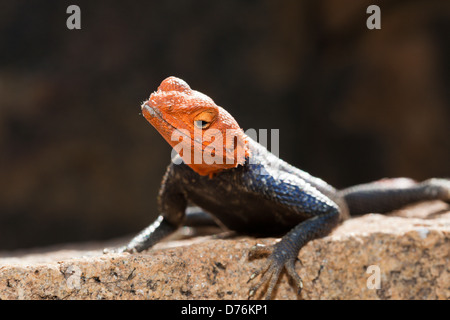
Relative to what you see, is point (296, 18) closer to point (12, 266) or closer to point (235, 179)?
point (235, 179)

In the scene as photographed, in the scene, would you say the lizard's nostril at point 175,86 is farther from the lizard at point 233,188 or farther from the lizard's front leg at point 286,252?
the lizard's front leg at point 286,252

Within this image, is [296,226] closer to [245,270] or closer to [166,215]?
[245,270]

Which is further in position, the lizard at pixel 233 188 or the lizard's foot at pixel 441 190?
the lizard's foot at pixel 441 190

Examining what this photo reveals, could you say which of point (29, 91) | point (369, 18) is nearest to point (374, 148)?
point (369, 18)

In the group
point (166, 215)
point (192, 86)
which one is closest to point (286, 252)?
point (166, 215)

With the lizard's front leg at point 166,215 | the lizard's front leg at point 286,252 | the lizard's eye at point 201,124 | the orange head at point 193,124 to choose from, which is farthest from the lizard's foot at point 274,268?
the lizard's front leg at point 166,215

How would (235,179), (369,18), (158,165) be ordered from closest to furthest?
(235,179) → (158,165) → (369,18)
